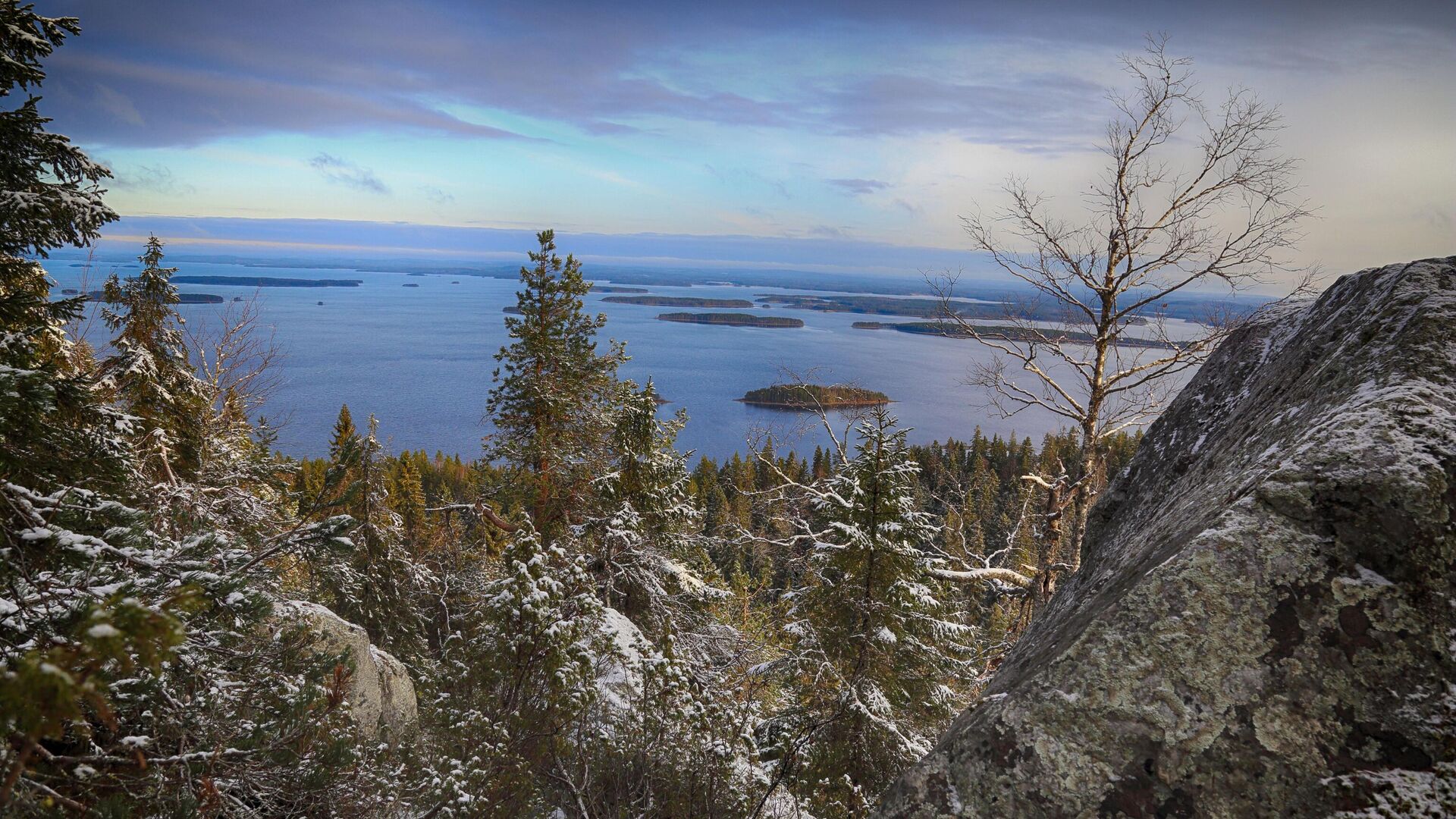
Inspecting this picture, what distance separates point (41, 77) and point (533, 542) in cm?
578

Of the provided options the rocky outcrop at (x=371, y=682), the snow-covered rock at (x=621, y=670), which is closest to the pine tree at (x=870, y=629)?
the snow-covered rock at (x=621, y=670)

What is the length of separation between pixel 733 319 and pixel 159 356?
140632mm

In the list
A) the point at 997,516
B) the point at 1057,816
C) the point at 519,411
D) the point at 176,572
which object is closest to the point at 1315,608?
the point at 1057,816

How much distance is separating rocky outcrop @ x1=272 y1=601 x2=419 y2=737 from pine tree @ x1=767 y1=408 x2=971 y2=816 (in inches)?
233

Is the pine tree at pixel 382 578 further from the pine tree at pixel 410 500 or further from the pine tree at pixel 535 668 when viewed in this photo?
the pine tree at pixel 535 668

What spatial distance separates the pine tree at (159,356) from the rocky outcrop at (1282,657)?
1378 centimetres

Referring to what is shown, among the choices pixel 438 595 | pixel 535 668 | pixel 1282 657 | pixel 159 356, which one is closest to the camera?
pixel 1282 657

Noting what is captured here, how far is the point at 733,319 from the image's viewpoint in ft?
495

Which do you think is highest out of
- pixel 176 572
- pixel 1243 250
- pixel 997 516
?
pixel 1243 250

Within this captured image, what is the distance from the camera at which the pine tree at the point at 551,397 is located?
14523 mm

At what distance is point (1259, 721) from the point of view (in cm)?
183

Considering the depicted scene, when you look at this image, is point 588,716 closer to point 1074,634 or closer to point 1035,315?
point 1074,634

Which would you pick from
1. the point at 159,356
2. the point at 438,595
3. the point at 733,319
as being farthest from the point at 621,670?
the point at 733,319

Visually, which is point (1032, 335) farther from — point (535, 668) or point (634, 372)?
point (634, 372)
